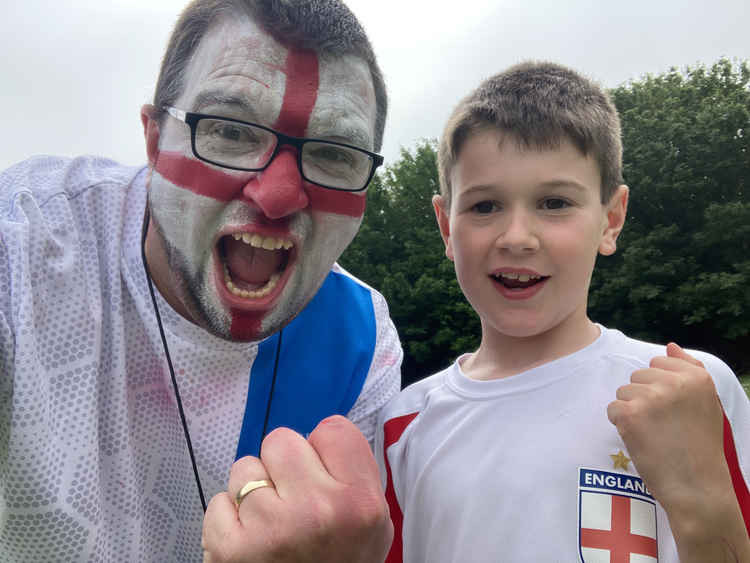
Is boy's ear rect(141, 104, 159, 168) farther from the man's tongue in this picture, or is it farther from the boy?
the boy

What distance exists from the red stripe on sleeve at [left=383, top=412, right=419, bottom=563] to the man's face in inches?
22.6

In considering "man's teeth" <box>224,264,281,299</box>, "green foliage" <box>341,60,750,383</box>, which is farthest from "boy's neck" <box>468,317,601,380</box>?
"green foliage" <box>341,60,750,383</box>

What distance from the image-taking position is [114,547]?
2.09 m

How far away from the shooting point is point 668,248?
72.8ft

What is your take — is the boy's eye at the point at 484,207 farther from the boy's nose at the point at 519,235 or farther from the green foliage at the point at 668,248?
the green foliage at the point at 668,248

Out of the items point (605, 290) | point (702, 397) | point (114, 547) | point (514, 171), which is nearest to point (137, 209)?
point (114, 547)

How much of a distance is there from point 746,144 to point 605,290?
22.9ft

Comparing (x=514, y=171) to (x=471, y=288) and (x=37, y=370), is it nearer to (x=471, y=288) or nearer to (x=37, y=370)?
(x=471, y=288)

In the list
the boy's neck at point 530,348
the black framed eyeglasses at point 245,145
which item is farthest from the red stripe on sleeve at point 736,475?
the black framed eyeglasses at point 245,145

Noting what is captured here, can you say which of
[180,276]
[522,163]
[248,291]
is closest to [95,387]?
[180,276]

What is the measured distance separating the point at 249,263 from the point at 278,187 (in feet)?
1.20

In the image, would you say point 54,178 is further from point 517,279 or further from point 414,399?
point 517,279

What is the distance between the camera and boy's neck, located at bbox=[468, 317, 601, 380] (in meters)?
2.12

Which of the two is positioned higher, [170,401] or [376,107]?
[376,107]
